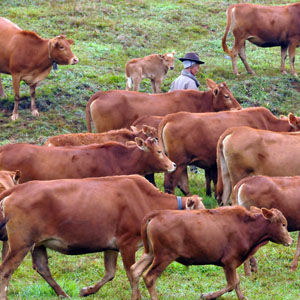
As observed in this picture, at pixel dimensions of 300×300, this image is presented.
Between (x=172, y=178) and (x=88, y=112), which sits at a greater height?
(x=88, y=112)

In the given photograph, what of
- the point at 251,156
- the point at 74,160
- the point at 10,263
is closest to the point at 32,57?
the point at 74,160

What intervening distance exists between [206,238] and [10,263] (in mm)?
2317

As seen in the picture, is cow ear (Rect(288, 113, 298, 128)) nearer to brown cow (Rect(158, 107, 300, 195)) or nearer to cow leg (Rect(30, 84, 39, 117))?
brown cow (Rect(158, 107, 300, 195))

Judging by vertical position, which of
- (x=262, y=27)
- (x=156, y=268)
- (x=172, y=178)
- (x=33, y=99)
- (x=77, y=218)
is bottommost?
(x=33, y=99)

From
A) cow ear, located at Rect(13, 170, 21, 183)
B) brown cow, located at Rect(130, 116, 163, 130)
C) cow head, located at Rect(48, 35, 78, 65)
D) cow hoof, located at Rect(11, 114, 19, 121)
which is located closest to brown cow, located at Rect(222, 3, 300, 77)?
cow head, located at Rect(48, 35, 78, 65)

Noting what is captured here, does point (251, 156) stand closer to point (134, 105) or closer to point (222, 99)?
point (222, 99)

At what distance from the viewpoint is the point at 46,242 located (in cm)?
920

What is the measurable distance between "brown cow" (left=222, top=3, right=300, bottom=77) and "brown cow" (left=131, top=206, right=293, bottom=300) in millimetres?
12147

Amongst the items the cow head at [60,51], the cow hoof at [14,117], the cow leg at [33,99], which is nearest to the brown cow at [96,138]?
the cow hoof at [14,117]

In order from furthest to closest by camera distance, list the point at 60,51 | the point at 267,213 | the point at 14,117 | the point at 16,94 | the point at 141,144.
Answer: the point at 60,51
the point at 16,94
the point at 14,117
the point at 141,144
the point at 267,213

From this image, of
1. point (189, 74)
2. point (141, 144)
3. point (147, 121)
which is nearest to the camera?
point (141, 144)

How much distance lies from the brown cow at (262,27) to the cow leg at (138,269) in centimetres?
1273

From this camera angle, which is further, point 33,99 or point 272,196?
point 33,99

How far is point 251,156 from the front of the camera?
1245 cm
